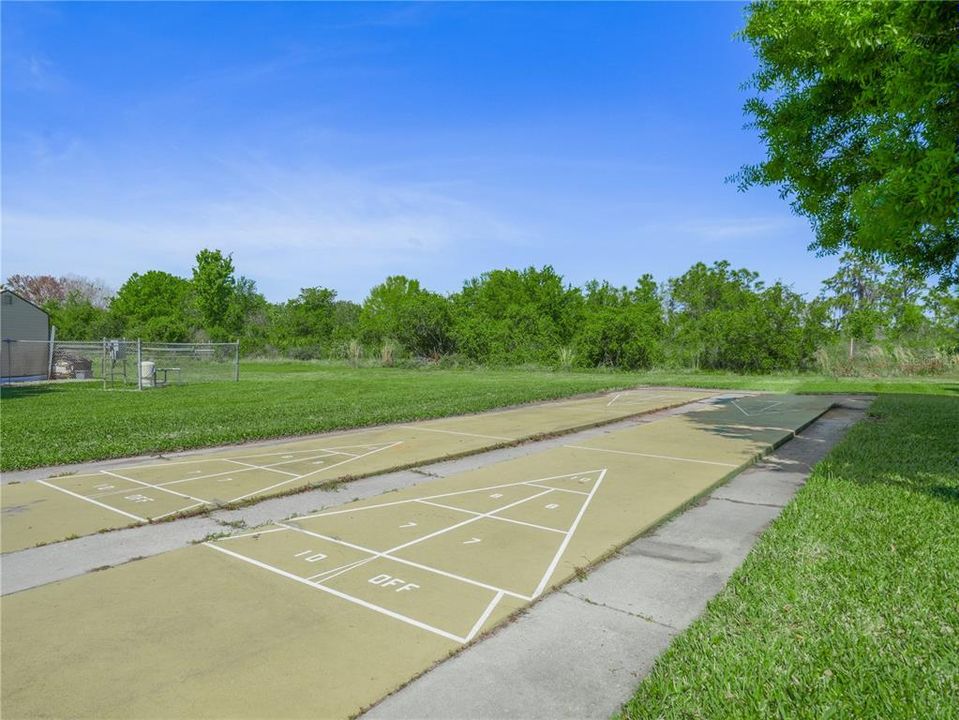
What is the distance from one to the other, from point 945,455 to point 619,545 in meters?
6.40

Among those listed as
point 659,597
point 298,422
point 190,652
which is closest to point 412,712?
point 190,652

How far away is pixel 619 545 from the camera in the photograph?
4855 millimetres

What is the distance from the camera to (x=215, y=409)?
13164 millimetres

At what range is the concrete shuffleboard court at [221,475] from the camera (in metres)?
5.44

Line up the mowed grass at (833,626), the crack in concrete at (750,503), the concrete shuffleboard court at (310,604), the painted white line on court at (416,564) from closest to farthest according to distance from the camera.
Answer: the mowed grass at (833,626)
the concrete shuffleboard court at (310,604)
the painted white line on court at (416,564)
the crack in concrete at (750,503)

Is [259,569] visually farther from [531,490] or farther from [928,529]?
[928,529]

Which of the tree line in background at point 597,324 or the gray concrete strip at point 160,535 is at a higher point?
the tree line in background at point 597,324

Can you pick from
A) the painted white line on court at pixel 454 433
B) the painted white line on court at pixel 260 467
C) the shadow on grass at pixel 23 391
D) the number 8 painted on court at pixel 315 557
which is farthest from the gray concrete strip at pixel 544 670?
the shadow on grass at pixel 23 391

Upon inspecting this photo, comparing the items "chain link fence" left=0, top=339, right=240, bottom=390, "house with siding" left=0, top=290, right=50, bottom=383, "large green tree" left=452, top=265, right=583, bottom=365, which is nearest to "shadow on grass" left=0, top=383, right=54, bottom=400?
"house with siding" left=0, top=290, right=50, bottom=383

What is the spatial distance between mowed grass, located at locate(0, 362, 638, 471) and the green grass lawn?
0.06 ft

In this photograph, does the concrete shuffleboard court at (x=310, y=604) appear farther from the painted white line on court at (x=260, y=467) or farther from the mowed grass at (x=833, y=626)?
A: the painted white line on court at (x=260, y=467)

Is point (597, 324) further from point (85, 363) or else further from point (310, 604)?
point (310, 604)

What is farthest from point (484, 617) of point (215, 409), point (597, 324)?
→ point (597, 324)

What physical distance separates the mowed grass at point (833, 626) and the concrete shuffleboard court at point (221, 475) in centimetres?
480
